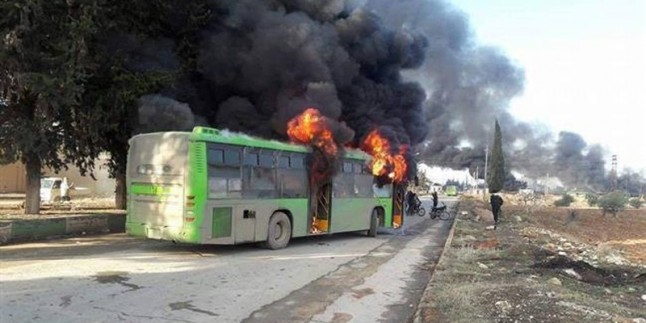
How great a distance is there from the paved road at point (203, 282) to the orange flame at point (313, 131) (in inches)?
112

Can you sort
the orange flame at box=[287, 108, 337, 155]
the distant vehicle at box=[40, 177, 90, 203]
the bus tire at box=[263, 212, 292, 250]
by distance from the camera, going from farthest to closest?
the distant vehicle at box=[40, 177, 90, 203] → the orange flame at box=[287, 108, 337, 155] → the bus tire at box=[263, 212, 292, 250]

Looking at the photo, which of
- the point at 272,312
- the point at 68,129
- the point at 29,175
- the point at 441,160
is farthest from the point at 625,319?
the point at 441,160

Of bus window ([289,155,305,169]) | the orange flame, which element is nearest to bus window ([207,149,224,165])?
bus window ([289,155,305,169])

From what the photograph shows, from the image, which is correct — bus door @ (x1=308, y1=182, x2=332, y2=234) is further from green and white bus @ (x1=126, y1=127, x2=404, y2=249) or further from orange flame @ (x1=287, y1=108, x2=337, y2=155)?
orange flame @ (x1=287, y1=108, x2=337, y2=155)

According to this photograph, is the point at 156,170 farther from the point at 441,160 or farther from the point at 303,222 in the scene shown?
the point at 441,160

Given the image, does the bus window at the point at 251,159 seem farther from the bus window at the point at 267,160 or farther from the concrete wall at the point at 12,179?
the concrete wall at the point at 12,179

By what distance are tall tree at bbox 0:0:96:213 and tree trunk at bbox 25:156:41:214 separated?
494 millimetres

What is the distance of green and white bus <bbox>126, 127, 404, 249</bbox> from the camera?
12.6 meters

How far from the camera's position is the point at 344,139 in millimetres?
17344

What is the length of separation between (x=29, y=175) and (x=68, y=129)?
6.65 ft

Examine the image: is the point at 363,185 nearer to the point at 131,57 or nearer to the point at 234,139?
the point at 234,139

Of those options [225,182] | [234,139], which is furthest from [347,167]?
[225,182]

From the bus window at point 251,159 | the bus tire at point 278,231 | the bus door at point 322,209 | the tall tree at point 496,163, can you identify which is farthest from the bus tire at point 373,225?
the tall tree at point 496,163

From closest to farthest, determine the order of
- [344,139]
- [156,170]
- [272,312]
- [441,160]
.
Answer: [272,312] → [156,170] → [344,139] → [441,160]
